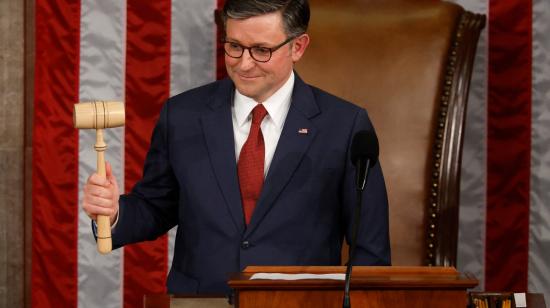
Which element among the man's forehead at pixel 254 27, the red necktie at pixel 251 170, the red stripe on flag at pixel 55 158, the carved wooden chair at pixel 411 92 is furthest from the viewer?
the red stripe on flag at pixel 55 158

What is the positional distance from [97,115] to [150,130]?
1.40 m

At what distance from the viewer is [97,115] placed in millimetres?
1848

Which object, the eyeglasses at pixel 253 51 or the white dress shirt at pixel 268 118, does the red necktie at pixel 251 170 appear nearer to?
the white dress shirt at pixel 268 118

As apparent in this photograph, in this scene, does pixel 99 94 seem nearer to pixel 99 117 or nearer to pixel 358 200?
pixel 99 117

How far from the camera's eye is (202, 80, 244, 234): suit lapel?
2279 mm

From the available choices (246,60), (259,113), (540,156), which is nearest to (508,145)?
(540,156)

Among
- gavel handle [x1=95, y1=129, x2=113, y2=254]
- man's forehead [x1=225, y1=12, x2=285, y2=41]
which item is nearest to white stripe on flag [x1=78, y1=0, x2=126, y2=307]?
man's forehead [x1=225, y1=12, x2=285, y2=41]

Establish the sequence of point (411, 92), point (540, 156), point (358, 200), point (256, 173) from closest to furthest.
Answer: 1. point (358, 200)
2. point (256, 173)
3. point (411, 92)
4. point (540, 156)

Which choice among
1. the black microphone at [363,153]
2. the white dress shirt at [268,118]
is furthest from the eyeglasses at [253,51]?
the black microphone at [363,153]

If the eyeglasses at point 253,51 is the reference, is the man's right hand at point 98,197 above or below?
below

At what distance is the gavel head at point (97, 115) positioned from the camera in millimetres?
1839

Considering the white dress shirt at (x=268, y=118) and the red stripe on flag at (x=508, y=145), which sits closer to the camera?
the white dress shirt at (x=268, y=118)

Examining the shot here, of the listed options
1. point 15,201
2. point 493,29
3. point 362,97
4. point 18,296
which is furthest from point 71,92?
point 493,29

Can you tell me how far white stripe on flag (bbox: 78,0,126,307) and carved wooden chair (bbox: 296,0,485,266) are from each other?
648mm
